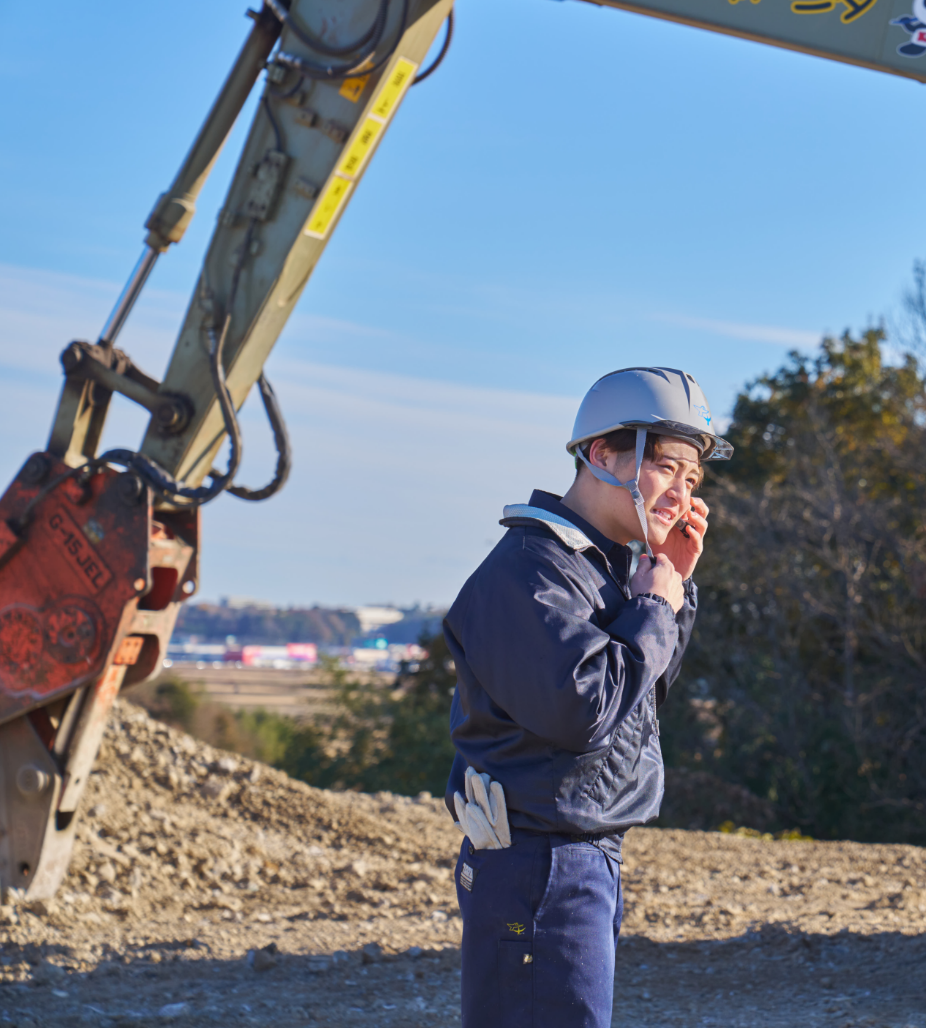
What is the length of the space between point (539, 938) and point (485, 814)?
0.25m

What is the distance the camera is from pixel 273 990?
4449 millimetres

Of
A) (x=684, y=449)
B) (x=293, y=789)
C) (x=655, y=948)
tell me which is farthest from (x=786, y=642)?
(x=684, y=449)

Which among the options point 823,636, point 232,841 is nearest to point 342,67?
point 232,841

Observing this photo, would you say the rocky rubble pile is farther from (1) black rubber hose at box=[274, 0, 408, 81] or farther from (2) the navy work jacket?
(1) black rubber hose at box=[274, 0, 408, 81]

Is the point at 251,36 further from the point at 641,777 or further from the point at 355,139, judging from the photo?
the point at 641,777

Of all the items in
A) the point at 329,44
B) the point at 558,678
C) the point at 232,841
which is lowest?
the point at 232,841

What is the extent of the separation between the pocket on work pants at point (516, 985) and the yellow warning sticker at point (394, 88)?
3.94 meters

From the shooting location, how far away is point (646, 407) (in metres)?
2.36

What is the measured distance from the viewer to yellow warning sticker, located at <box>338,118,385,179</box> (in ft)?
16.3

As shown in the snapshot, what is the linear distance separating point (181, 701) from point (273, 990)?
20.8 m

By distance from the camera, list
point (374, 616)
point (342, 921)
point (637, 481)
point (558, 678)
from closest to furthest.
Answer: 1. point (558, 678)
2. point (637, 481)
3. point (342, 921)
4. point (374, 616)

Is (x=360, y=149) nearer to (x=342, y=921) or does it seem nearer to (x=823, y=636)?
(x=342, y=921)

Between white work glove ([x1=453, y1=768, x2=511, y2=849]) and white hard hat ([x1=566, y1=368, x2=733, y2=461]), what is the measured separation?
79 cm

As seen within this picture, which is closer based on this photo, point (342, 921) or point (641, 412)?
point (641, 412)
